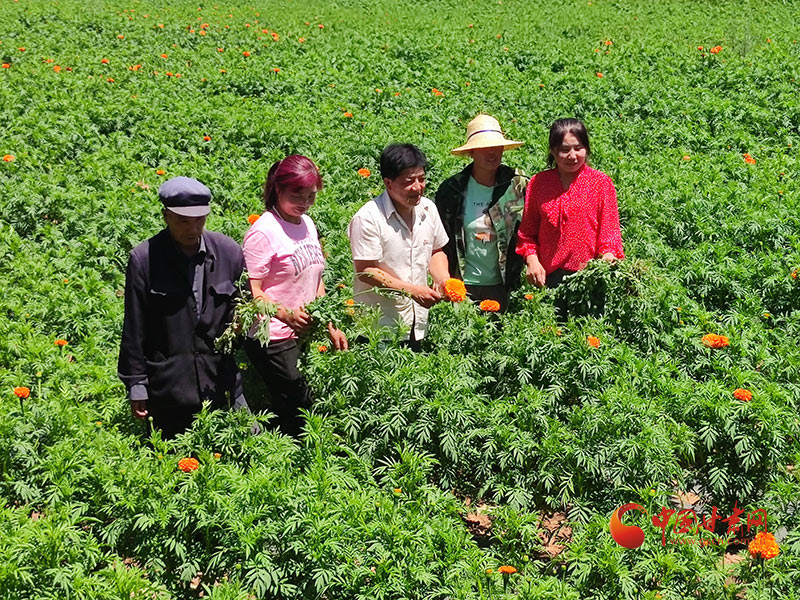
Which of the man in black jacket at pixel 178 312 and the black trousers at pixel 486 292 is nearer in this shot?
the man in black jacket at pixel 178 312

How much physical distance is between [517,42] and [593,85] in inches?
95.2

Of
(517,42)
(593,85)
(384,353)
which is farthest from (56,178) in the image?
(517,42)

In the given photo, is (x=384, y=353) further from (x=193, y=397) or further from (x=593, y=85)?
(x=593, y=85)

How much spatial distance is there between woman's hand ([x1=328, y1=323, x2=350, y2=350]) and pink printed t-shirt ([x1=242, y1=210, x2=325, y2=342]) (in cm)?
26

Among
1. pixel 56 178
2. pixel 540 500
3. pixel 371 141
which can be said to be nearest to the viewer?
pixel 540 500

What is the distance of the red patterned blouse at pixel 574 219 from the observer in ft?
14.7

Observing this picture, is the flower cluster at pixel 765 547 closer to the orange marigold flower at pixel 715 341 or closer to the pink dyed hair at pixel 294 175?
the orange marigold flower at pixel 715 341

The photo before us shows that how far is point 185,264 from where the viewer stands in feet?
11.7

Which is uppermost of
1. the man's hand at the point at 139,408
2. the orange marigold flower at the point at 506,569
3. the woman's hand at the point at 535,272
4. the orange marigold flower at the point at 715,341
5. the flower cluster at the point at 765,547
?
the woman's hand at the point at 535,272

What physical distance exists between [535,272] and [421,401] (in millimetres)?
1243

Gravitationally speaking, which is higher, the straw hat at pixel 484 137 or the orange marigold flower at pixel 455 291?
the straw hat at pixel 484 137

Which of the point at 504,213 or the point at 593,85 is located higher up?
the point at 593,85

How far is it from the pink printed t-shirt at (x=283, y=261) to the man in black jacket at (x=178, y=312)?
137 millimetres

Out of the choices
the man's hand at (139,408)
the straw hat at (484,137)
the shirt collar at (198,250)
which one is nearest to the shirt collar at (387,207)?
the straw hat at (484,137)
